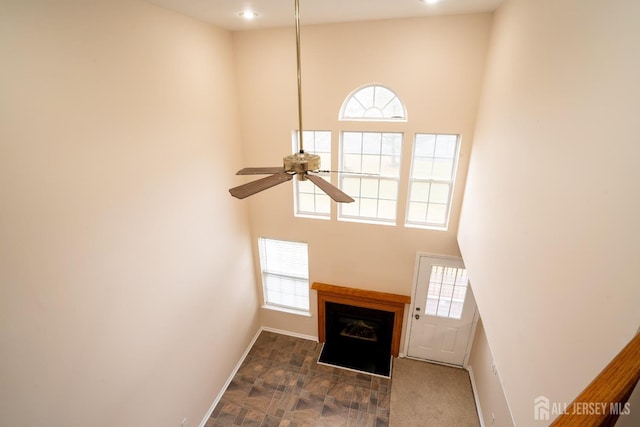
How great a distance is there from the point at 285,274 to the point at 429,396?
2804mm

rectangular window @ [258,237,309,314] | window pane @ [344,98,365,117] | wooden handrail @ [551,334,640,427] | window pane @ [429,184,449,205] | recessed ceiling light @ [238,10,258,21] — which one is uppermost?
recessed ceiling light @ [238,10,258,21]

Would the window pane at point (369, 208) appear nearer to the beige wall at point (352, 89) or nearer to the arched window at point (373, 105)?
the beige wall at point (352, 89)

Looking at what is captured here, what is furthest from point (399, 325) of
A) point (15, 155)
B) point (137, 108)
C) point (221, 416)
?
point (15, 155)

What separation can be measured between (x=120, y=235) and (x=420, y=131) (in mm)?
3396

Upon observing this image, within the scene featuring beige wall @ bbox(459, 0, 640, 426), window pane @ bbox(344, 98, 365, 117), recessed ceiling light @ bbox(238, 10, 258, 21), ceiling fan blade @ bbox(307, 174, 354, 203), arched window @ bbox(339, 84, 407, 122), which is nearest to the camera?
beige wall @ bbox(459, 0, 640, 426)

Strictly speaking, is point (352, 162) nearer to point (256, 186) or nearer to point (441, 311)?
point (256, 186)

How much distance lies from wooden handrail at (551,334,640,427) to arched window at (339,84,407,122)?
348 cm

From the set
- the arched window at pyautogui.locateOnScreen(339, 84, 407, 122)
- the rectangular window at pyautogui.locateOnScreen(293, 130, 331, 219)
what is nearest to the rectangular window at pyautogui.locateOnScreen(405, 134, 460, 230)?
the arched window at pyautogui.locateOnScreen(339, 84, 407, 122)

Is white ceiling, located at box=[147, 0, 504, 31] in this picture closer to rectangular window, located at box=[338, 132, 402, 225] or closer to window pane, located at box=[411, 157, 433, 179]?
rectangular window, located at box=[338, 132, 402, 225]

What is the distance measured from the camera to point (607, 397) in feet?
1.92

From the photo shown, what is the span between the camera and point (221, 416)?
407 cm

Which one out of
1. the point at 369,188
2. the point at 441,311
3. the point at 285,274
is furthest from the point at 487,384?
the point at 285,274

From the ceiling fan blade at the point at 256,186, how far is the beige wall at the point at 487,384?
9.70 feet

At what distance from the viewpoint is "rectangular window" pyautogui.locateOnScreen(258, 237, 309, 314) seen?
16.2 feet
